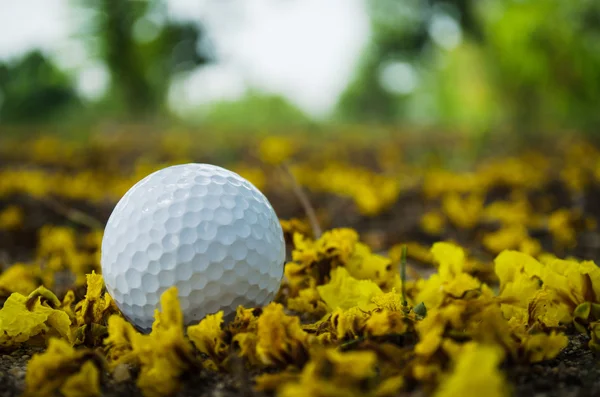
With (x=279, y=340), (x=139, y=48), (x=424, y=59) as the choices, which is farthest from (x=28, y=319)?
(x=424, y=59)

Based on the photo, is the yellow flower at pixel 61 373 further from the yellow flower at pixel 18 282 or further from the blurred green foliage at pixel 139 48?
the blurred green foliage at pixel 139 48

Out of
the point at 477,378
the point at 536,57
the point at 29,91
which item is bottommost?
the point at 477,378

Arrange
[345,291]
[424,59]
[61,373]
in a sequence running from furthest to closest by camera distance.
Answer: [424,59] < [345,291] < [61,373]

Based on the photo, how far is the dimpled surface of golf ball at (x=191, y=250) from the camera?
4.85 ft

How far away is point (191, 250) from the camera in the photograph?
4.89 ft

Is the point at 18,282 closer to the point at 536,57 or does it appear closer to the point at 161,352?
the point at 161,352

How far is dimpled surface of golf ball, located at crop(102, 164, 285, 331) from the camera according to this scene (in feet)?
4.85

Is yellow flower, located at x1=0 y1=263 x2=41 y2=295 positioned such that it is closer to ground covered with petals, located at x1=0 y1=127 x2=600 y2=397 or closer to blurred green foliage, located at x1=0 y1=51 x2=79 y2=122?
ground covered with petals, located at x1=0 y1=127 x2=600 y2=397

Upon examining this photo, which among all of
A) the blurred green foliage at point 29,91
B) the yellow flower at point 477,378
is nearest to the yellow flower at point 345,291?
the yellow flower at point 477,378

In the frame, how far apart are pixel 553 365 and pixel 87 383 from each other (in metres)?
1.09

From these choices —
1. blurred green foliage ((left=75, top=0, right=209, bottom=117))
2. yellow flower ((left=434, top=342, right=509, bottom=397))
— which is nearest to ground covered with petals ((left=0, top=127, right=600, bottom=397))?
yellow flower ((left=434, top=342, right=509, bottom=397))

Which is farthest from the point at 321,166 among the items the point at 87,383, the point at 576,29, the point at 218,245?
the point at 576,29

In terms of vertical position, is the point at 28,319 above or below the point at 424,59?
below

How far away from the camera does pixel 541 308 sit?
1.42 meters
